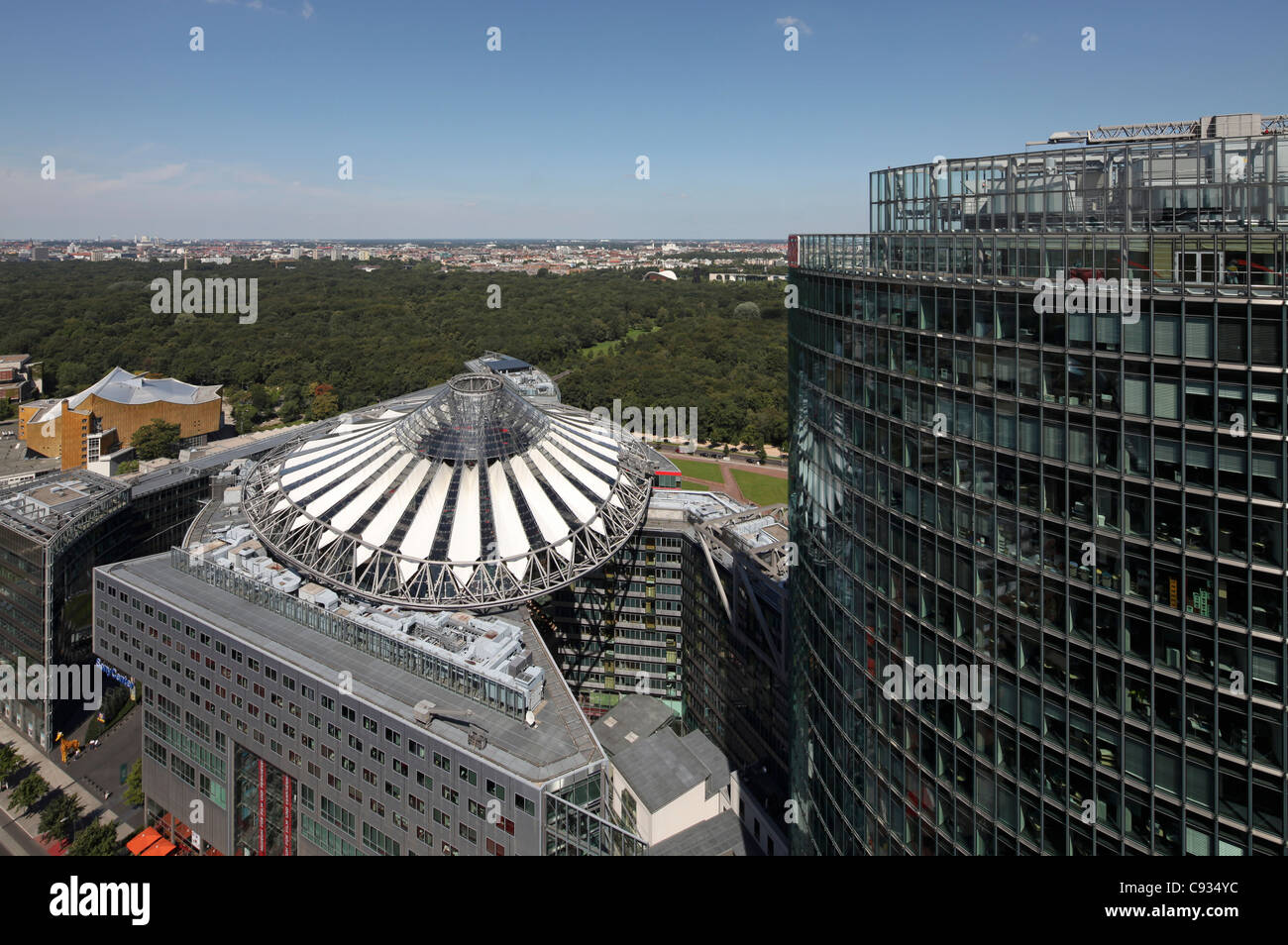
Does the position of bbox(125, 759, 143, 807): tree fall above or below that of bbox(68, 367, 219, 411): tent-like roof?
below

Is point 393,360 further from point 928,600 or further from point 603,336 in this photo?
point 928,600

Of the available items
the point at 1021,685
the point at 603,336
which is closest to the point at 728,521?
the point at 1021,685

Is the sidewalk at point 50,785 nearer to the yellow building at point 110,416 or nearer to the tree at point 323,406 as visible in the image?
the yellow building at point 110,416

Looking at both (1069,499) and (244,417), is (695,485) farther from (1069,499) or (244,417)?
(1069,499)

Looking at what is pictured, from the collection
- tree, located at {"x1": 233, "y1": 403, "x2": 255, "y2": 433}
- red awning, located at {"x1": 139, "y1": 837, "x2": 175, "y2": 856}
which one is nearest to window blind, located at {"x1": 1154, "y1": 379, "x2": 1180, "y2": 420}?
red awning, located at {"x1": 139, "y1": 837, "x2": 175, "y2": 856}

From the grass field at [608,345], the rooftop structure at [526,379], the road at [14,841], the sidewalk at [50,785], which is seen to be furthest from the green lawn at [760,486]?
the grass field at [608,345]

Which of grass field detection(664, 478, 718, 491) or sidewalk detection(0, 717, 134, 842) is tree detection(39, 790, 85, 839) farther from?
grass field detection(664, 478, 718, 491)
